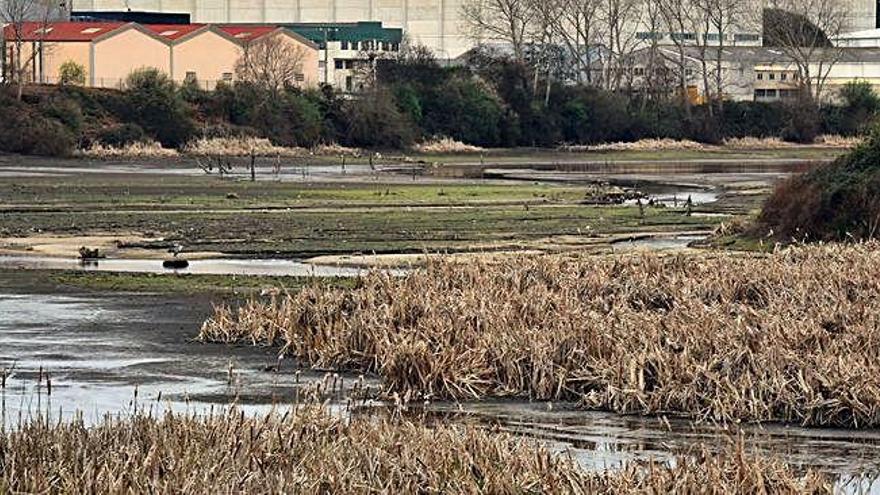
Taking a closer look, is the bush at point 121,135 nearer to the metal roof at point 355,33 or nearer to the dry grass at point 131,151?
the dry grass at point 131,151

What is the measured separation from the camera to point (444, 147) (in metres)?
122

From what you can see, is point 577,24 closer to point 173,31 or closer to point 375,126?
point 375,126

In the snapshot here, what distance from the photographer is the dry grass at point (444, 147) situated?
120 metres

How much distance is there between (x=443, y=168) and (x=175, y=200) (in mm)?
34958

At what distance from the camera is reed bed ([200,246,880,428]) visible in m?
21.3

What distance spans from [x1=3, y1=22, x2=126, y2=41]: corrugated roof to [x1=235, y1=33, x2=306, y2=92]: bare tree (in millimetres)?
8690

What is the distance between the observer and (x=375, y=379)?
23.8m

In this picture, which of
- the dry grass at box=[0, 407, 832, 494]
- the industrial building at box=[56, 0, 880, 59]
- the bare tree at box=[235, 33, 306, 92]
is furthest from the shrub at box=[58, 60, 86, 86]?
the dry grass at box=[0, 407, 832, 494]

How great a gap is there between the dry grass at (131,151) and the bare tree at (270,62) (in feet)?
61.3

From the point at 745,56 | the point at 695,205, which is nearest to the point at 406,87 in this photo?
the point at 745,56

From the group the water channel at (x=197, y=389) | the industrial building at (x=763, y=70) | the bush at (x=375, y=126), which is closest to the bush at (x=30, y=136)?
the bush at (x=375, y=126)

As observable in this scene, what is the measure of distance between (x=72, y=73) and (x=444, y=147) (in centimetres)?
2475

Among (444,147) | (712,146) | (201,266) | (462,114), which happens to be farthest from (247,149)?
(201,266)

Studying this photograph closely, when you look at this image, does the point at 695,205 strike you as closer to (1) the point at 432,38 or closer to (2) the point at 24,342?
(2) the point at 24,342
